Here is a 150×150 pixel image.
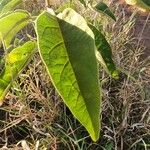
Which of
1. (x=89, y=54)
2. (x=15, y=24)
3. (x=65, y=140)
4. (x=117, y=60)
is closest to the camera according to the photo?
(x=89, y=54)

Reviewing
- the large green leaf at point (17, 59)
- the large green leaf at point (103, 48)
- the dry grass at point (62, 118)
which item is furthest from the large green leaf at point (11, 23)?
the dry grass at point (62, 118)

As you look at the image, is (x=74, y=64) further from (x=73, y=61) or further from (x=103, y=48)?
(x=103, y=48)

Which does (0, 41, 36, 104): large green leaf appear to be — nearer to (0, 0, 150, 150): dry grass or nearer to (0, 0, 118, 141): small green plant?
(0, 0, 118, 141): small green plant

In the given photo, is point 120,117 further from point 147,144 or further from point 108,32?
point 108,32

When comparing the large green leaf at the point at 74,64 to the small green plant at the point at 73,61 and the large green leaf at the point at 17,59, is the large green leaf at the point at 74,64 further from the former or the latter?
the large green leaf at the point at 17,59

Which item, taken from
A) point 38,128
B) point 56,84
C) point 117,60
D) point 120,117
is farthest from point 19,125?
point 56,84

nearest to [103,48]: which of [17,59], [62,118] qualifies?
[17,59]
